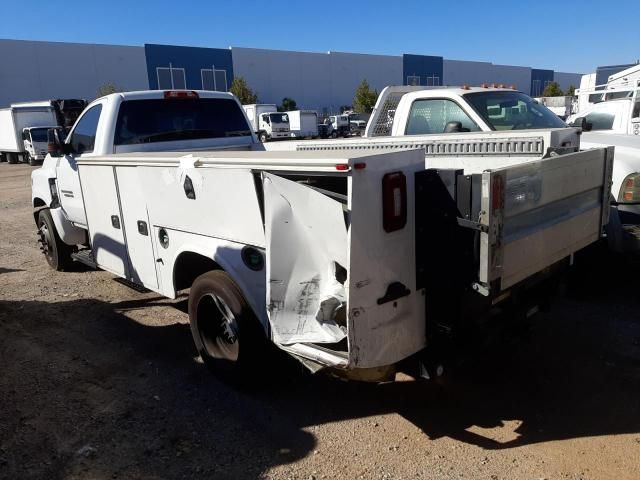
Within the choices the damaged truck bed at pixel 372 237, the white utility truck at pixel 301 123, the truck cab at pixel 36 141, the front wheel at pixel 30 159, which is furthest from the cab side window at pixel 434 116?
the white utility truck at pixel 301 123

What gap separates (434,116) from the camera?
6625 mm

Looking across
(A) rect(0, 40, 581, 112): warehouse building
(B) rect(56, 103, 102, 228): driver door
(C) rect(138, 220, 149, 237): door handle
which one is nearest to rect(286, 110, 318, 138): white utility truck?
(A) rect(0, 40, 581, 112): warehouse building

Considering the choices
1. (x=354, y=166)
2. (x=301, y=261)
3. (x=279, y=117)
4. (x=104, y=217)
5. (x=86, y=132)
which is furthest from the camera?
(x=279, y=117)

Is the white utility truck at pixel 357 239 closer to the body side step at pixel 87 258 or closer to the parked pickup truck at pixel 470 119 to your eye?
the body side step at pixel 87 258

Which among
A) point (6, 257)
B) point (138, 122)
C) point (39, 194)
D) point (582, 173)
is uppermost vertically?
point (138, 122)

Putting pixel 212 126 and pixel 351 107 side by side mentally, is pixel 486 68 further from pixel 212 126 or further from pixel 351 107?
pixel 212 126

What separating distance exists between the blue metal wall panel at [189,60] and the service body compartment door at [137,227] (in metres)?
44.4

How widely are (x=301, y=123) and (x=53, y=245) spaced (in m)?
31.3

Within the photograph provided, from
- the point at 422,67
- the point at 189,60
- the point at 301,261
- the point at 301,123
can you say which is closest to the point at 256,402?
the point at 301,261

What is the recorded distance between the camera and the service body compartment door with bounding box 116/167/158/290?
14.1ft

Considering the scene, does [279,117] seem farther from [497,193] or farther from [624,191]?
[497,193]

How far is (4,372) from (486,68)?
7474 cm

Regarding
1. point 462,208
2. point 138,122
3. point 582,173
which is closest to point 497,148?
point 582,173

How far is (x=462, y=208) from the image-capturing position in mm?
2713
